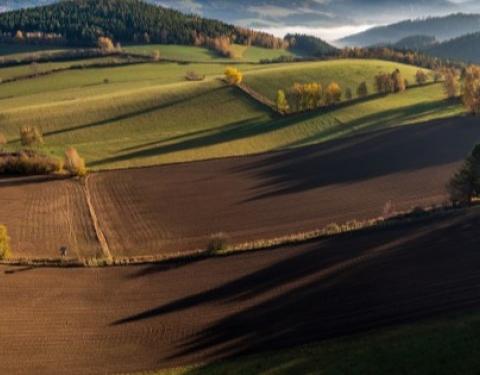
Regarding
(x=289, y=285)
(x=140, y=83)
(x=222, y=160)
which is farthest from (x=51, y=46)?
(x=289, y=285)

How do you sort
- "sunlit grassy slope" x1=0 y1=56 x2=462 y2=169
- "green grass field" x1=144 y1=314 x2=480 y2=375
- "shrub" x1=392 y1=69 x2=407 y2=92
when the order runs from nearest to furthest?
"green grass field" x1=144 y1=314 x2=480 y2=375, "sunlit grassy slope" x1=0 y1=56 x2=462 y2=169, "shrub" x1=392 y1=69 x2=407 y2=92

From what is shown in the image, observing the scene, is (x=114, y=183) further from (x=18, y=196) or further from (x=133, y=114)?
(x=133, y=114)

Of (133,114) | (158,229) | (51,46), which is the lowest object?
(158,229)

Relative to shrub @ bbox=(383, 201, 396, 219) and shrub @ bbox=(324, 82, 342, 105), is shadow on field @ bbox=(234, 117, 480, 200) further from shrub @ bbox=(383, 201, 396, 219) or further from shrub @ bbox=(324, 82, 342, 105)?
shrub @ bbox=(324, 82, 342, 105)

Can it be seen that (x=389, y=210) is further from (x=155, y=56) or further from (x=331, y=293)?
(x=155, y=56)

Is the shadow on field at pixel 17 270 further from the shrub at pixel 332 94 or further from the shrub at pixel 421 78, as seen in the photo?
the shrub at pixel 421 78

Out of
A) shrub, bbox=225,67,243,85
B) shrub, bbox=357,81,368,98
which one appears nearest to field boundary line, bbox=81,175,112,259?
shrub, bbox=225,67,243,85
